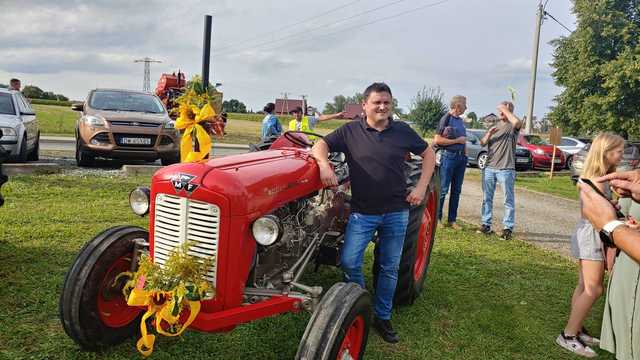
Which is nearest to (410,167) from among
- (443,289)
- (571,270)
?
(443,289)

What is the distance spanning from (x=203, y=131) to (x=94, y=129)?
676 cm

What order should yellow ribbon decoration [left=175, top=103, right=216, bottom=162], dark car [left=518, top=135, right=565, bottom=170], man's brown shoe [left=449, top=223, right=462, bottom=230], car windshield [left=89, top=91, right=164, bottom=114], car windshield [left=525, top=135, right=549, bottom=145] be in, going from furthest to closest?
car windshield [left=525, top=135, right=549, bottom=145] → dark car [left=518, top=135, right=565, bottom=170] → car windshield [left=89, top=91, right=164, bottom=114] → man's brown shoe [left=449, top=223, right=462, bottom=230] → yellow ribbon decoration [left=175, top=103, right=216, bottom=162]

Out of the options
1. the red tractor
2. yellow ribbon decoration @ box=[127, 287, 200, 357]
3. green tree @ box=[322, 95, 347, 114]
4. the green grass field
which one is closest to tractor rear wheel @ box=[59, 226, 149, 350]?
the red tractor

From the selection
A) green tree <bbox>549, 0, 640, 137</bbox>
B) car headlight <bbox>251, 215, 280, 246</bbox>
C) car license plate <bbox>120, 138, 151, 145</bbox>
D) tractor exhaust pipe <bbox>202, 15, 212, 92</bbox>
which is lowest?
car headlight <bbox>251, 215, 280, 246</bbox>

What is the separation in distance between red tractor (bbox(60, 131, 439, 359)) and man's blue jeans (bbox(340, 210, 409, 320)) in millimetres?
255

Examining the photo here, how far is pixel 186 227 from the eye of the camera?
101 inches

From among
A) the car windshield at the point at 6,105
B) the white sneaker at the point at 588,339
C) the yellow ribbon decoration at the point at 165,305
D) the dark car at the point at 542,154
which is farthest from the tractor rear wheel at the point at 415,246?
the dark car at the point at 542,154

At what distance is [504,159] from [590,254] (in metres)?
2.93

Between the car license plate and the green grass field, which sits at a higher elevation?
the car license plate

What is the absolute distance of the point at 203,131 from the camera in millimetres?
3051

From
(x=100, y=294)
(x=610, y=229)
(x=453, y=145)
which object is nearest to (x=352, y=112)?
(x=453, y=145)

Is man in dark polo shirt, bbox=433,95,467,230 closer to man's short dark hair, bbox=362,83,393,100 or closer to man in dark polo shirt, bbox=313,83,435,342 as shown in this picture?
man in dark polo shirt, bbox=313,83,435,342

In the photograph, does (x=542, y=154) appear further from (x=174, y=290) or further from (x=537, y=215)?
(x=174, y=290)

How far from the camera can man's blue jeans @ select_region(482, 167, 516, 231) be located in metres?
6.33
